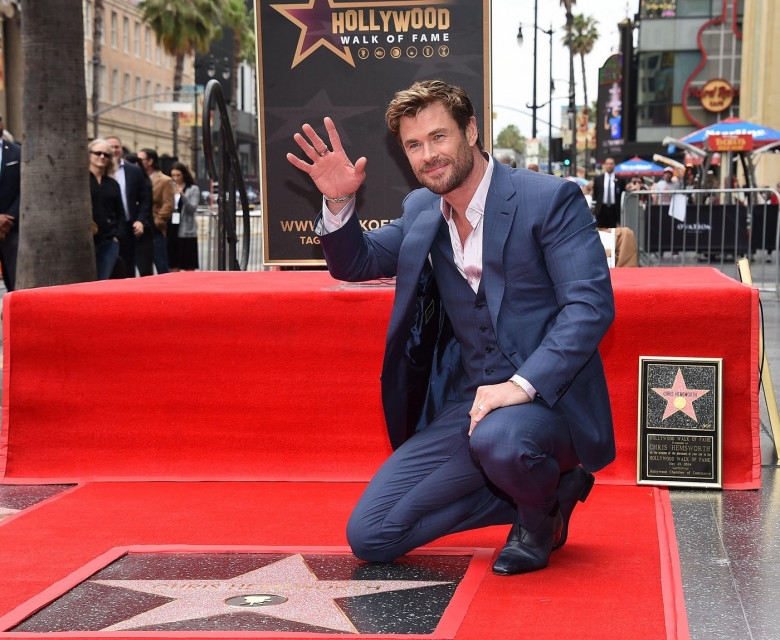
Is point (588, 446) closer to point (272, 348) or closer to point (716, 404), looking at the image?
point (716, 404)

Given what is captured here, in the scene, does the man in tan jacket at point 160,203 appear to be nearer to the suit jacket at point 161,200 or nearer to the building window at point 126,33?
the suit jacket at point 161,200

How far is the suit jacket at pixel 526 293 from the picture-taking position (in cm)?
367

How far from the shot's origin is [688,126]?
5788 centimetres

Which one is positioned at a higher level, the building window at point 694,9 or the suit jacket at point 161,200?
the building window at point 694,9

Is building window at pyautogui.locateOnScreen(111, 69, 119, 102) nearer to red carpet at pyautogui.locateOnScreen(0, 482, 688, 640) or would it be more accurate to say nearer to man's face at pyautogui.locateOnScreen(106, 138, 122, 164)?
man's face at pyautogui.locateOnScreen(106, 138, 122, 164)

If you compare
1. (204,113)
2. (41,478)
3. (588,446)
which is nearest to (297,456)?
(41,478)

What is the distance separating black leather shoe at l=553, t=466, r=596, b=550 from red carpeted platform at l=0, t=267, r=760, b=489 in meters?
1.36

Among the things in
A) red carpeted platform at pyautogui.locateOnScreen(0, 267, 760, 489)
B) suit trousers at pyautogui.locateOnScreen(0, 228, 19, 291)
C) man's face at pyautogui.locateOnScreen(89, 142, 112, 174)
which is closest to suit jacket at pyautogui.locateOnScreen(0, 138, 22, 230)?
suit trousers at pyautogui.locateOnScreen(0, 228, 19, 291)

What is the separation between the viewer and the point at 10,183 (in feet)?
33.9

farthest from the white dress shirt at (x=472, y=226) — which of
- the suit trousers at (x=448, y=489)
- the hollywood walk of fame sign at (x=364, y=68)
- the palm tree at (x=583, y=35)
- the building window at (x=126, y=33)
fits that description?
the palm tree at (x=583, y=35)

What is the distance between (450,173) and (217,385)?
7.38 ft

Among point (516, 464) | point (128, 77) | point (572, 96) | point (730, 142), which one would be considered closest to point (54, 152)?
point (516, 464)

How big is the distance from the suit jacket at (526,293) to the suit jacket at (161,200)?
10523 mm

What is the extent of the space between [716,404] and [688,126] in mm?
55277
